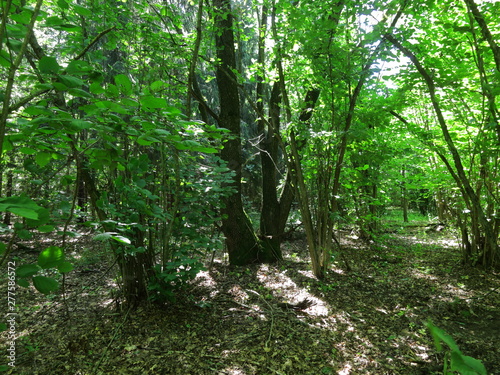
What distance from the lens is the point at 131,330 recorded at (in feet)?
9.02

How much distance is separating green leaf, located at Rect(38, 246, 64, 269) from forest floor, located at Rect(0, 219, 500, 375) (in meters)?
1.18

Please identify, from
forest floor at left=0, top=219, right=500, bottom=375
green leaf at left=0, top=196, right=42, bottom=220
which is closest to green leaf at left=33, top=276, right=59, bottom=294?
green leaf at left=0, top=196, right=42, bottom=220

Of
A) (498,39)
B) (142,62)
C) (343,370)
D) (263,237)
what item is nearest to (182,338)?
(343,370)

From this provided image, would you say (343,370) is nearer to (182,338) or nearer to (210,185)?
(182,338)

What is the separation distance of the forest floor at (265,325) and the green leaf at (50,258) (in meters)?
1.18

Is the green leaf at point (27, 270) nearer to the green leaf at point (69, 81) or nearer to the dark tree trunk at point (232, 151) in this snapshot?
the green leaf at point (69, 81)

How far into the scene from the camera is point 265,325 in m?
3.00

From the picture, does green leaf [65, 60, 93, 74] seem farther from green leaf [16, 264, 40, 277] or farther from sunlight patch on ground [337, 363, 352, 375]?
sunlight patch on ground [337, 363, 352, 375]

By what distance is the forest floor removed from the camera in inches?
94.0

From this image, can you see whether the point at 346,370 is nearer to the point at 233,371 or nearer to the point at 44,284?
the point at 233,371

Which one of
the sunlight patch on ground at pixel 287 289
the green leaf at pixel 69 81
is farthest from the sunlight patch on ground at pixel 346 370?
the green leaf at pixel 69 81

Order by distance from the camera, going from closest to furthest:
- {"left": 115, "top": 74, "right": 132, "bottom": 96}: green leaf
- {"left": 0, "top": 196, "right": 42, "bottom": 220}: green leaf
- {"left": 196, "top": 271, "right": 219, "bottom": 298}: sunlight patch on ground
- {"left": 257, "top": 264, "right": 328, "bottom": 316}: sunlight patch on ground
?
{"left": 0, "top": 196, "right": 42, "bottom": 220}: green leaf → {"left": 115, "top": 74, "right": 132, "bottom": 96}: green leaf → {"left": 257, "top": 264, "right": 328, "bottom": 316}: sunlight patch on ground → {"left": 196, "top": 271, "right": 219, "bottom": 298}: sunlight patch on ground

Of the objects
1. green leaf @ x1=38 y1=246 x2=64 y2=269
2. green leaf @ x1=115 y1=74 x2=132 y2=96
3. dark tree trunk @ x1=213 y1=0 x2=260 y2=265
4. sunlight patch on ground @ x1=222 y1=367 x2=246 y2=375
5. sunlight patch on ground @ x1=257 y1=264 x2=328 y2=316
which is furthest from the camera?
dark tree trunk @ x1=213 y1=0 x2=260 y2=265

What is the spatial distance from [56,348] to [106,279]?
183 centimetres
